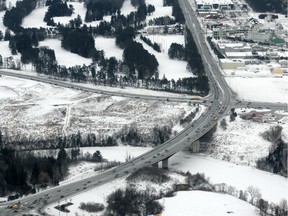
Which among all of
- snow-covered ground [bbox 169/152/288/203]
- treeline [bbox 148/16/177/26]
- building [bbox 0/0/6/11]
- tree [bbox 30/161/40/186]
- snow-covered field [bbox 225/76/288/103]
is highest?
building [bbox 0/0/6/11]

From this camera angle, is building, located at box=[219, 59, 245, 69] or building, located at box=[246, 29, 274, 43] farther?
building, located at box=[246, 29, 274, 43]

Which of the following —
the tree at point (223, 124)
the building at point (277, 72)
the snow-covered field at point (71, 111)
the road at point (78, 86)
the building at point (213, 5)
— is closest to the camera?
the tree at point (223, 124)

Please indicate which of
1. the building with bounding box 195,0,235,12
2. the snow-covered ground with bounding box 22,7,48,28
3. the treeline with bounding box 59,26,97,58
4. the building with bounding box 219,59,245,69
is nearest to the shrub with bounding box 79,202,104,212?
the building with bounding box 219,59,245,69

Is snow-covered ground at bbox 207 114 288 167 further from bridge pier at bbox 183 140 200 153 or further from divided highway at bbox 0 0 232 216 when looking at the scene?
divided highway at bbox 0 0 232 216

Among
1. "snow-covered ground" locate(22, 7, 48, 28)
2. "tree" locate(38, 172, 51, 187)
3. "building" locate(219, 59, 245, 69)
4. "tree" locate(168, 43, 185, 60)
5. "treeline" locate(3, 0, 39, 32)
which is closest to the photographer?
"tree" locate(38, 172, 51, 187)

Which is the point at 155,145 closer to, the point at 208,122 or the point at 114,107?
the point at 208,122

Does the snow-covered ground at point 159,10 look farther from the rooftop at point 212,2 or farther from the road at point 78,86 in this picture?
the road at point 78,86

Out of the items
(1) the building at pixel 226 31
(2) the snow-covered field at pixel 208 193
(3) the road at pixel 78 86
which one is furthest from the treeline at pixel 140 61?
(2) the snow-covered field at pixel 208 193

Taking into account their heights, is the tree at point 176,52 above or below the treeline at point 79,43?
below
